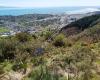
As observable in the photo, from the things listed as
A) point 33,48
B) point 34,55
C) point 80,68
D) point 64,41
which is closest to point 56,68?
point 80,68

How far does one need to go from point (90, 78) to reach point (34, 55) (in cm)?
213

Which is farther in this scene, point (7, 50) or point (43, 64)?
point (7, 50)

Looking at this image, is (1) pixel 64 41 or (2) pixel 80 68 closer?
(2) pixel 80 68

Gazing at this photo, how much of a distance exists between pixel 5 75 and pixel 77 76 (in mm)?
1862

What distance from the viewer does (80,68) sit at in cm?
652

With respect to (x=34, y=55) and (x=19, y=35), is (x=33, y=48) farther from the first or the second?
(x=19, y=35)

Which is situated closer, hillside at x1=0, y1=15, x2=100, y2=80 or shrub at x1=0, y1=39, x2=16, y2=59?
hillside at x1=0, y1=15, x2=100, y2=80

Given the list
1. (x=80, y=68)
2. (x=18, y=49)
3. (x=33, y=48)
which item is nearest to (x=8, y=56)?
(x=18, y=49)

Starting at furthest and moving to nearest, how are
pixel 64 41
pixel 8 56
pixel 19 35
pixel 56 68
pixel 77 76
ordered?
1. pixel 19 35
2. pixel 64 41
3. pixel 8 56
4. pixel 56 68
5. pixel 77 76

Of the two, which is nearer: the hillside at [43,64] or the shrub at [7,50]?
the hillside at [43,64]

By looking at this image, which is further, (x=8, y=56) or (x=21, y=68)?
(x=8, y=56)

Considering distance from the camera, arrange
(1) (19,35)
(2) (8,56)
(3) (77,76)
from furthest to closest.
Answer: (1) (19,35) < (2) (8,56) < (3) (77,76)

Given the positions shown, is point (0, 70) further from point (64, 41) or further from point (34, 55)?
point (64, 41)

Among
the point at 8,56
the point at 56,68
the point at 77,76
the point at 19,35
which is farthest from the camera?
the point at 19,35
